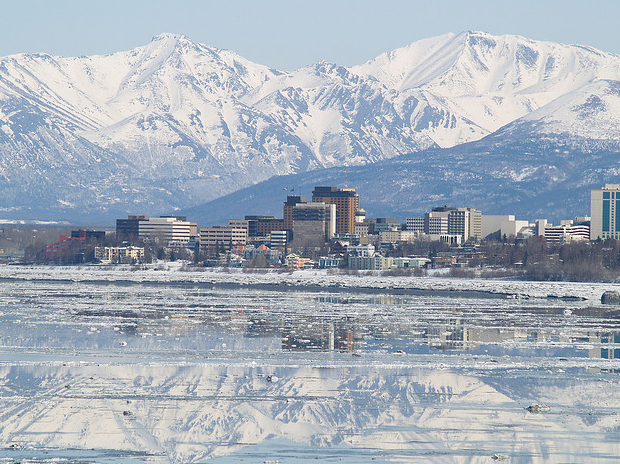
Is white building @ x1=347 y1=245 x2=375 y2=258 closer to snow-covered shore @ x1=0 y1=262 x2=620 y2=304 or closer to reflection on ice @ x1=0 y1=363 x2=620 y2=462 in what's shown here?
snow-covered shore @ x1=0 y1=262 x2=620 y2=304

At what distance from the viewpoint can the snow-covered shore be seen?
117 m

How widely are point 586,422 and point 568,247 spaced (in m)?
129

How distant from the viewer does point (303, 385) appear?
1807 inches

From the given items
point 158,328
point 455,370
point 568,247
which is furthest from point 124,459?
point 568,247

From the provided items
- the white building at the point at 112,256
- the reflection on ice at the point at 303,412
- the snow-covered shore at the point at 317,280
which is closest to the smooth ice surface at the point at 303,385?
the reflection on ice at the point at 303,412

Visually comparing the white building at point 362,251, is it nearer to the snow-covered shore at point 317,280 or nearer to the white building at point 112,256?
the snow-covered shore at point 317,280

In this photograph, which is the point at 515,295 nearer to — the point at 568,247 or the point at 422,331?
the point at 422,331

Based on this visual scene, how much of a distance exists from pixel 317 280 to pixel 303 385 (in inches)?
3503

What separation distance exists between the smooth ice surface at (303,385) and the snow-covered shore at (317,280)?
34.6m

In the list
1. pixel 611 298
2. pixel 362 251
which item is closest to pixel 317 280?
pixel 611 298

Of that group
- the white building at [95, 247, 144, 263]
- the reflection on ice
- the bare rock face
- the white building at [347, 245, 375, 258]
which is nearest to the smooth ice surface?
the reflection on ice

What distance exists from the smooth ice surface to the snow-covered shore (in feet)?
113

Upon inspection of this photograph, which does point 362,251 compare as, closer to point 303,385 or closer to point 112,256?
point 112,256

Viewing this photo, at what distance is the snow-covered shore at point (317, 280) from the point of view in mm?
116938
